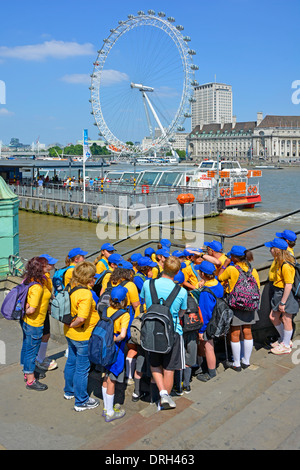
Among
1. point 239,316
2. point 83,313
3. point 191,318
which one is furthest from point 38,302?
point 239,316

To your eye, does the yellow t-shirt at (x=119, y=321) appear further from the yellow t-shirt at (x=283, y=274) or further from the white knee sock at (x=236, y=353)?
the yellow t-shirt at (x=283, y=274)

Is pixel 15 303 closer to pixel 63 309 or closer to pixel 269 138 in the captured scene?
pixel 63 309

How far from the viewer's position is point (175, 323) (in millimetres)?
4316

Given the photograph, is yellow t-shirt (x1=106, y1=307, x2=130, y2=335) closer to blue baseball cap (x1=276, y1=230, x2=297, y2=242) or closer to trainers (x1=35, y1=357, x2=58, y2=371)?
trainers (x1=35, y1=357, x2=58, y2=371)

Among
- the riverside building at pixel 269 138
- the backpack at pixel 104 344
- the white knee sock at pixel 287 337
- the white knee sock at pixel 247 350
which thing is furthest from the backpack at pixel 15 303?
the riverside building at pixel 269 138

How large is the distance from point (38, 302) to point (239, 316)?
215 cm

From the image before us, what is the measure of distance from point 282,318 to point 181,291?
5.56ft

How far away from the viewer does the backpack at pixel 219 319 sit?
4758mm

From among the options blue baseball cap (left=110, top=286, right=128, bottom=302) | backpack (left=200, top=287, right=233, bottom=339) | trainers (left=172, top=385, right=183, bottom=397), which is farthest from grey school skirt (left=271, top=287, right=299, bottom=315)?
blue baseball cap (left=110, top=286, right=128, bottom=302)

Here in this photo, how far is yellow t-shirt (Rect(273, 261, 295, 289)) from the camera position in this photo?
5113mm

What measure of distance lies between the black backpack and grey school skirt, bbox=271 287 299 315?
0.77 meters

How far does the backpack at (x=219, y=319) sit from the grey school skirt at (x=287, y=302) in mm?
767
